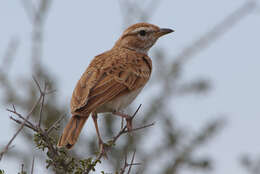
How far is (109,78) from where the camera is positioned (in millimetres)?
6121

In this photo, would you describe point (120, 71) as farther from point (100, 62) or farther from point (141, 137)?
point (141, 137)

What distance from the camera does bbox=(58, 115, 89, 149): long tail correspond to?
479 centimetres

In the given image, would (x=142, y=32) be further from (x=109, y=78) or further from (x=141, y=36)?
(x=109, y=78)

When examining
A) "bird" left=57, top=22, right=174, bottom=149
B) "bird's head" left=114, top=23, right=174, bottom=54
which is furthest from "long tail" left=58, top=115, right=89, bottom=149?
"bird's head" left=114, top=23, right=174, bottom=54

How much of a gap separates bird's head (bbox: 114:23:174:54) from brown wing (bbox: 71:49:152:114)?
0.36m

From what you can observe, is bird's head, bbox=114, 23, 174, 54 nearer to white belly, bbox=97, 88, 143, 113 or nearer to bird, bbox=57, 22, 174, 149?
bird, bbox=57, 22, 174, 149

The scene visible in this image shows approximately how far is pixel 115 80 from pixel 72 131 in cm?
133

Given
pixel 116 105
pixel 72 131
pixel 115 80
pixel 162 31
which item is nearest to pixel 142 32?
pixel 162 31

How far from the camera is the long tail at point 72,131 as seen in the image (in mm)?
4791

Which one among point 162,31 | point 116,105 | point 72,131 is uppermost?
point 162,31

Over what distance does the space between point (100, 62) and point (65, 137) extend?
2.03m

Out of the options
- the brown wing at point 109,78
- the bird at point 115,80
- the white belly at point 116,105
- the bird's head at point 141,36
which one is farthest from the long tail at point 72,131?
the bird's head at point 141,36

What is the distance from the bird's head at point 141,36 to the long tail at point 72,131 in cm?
272

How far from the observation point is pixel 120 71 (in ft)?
21.1
